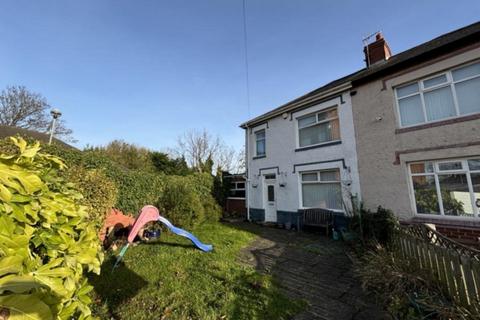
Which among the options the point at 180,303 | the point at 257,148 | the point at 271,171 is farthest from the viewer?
the point at 257,148

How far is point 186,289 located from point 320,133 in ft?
28.8

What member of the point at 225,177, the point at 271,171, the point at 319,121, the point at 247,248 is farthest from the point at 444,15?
the point at 225,177

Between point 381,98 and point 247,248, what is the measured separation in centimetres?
763

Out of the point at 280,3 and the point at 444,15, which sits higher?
the point at 280,3

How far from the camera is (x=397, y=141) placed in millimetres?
7773

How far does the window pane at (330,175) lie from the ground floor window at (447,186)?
8.69 ft

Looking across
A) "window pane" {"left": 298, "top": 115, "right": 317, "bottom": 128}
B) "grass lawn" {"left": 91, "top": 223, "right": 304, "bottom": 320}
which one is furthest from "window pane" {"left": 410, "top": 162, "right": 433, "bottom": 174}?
"grass lawn" {"left": 91, "top": 223, "right": 304, "bottom": 320}

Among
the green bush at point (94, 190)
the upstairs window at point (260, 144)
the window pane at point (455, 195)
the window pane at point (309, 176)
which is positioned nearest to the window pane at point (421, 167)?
the window pane at point (455, 195)

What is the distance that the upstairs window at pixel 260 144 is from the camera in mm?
13289

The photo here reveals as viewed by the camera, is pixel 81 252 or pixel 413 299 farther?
pixel 413 299

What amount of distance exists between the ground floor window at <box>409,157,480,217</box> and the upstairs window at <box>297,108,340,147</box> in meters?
3.36

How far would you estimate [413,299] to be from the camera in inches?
137

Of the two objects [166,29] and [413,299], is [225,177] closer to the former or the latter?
[166,29]

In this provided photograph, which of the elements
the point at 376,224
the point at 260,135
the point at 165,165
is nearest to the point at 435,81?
the point at 376,224
